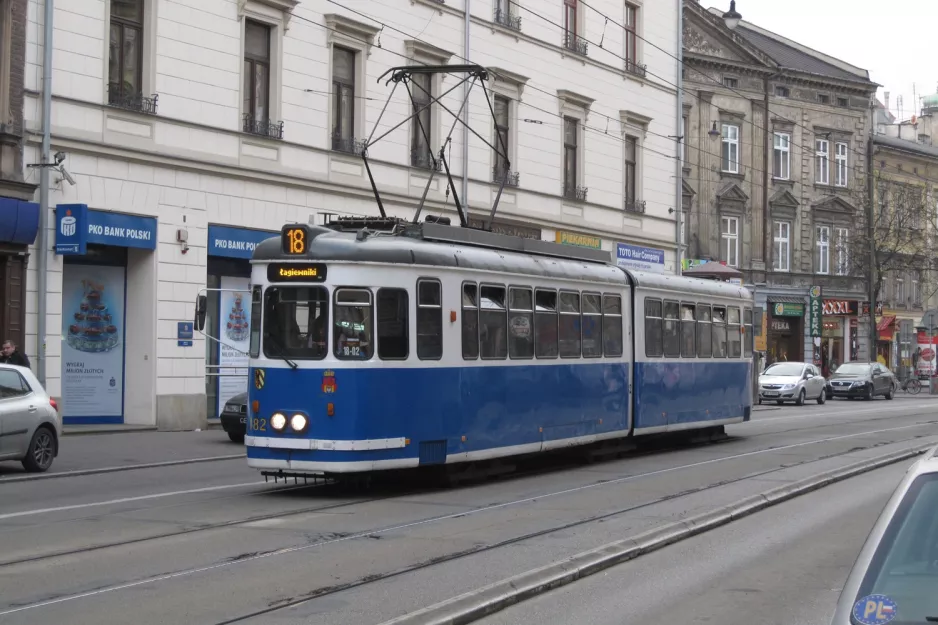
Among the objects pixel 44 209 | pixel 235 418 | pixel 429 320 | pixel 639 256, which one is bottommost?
pixel 235 418

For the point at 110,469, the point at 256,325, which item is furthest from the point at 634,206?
the point at 256,325

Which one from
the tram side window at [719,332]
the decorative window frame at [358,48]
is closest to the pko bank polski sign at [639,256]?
the decorative window frame at [358,48]

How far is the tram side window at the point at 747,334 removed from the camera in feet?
79.3

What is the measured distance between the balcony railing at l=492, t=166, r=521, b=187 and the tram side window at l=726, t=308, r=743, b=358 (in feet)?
35.3

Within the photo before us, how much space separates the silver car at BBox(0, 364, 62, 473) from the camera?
1614cm

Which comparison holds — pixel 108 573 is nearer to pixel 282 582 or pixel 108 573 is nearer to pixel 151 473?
pixel 282 582

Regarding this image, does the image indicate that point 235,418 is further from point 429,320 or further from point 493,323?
point 429,320

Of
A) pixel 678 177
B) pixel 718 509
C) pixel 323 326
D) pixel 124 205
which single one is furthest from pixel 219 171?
pixel 678 177

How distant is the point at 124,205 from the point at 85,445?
4.77 meters

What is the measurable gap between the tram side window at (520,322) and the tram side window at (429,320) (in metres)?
1.62

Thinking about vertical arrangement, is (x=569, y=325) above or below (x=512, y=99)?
below

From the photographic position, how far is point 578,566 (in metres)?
9.28

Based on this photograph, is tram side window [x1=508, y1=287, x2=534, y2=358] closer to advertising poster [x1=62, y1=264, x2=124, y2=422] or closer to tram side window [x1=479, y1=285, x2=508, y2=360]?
tram side window [x1=479, y1=285, x2=508, y2=360]

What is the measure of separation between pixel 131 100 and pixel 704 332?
11.2 metres
